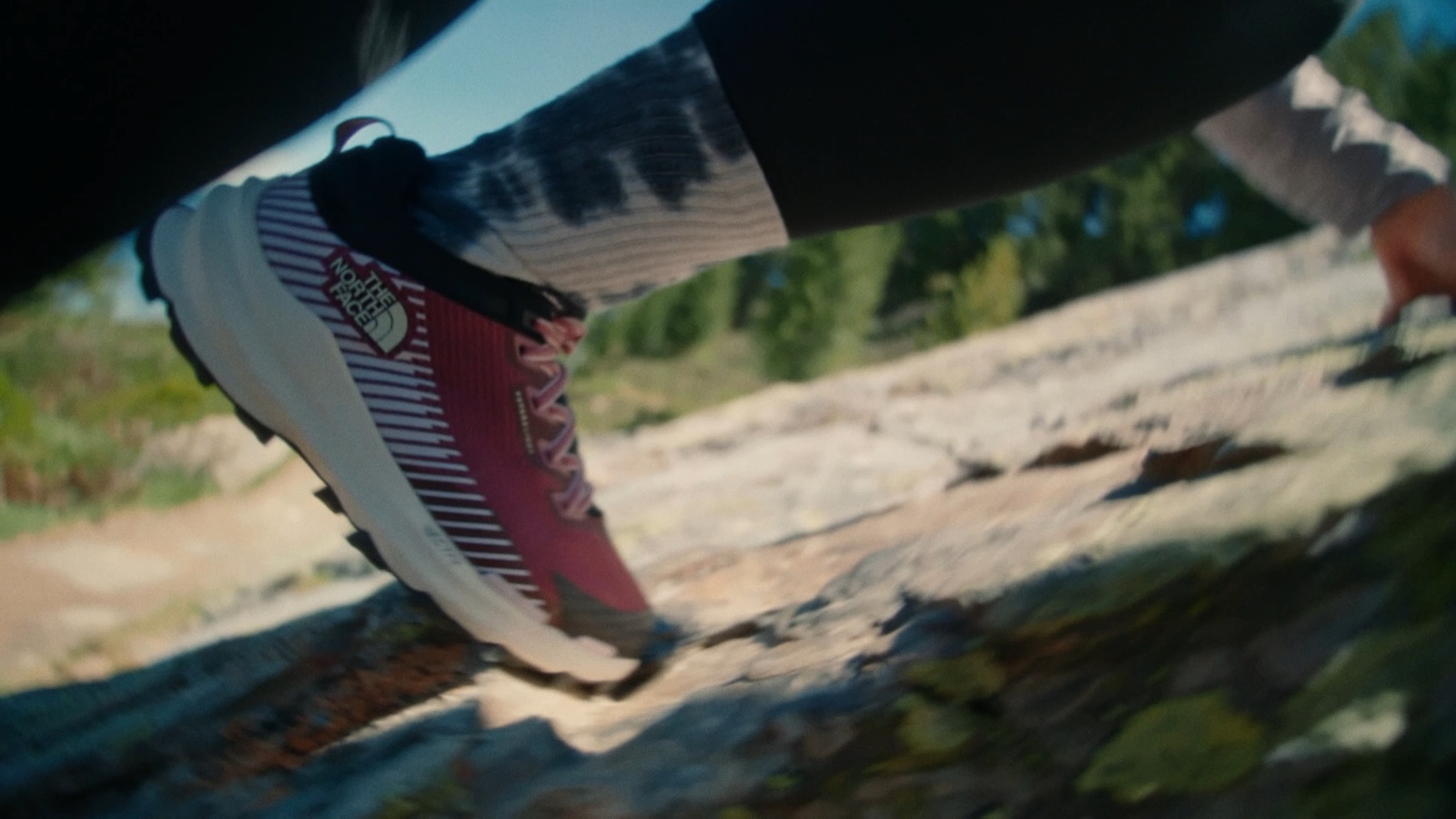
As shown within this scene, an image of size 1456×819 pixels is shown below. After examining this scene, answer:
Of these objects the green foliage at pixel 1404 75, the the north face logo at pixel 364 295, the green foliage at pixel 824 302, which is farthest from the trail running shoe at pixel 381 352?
the green foliage at pixel 824 302

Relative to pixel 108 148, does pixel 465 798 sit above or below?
below

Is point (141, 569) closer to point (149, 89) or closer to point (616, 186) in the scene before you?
point (149, 89)

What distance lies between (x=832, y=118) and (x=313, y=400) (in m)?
0.37

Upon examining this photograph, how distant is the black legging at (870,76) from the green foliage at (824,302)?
3.74 metres

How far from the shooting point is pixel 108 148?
62cm


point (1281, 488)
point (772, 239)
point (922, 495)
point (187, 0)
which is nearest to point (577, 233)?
point (772, 239)

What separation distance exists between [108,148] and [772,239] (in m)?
0.45

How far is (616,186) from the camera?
1.76 feet

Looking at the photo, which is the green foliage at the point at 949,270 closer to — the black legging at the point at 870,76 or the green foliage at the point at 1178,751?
the black legging at the point at 870,76

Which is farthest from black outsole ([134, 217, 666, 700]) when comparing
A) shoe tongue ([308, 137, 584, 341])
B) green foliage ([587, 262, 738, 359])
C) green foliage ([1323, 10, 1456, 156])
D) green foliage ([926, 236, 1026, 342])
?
green foliage ([926, 236, 1026, 342])

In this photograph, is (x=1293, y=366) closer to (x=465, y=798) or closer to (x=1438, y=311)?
(x=1438, y=311)

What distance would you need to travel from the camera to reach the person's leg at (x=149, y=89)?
21.8 inches

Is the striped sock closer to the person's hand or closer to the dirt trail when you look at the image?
the dirt trail

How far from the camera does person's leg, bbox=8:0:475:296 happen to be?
554 millimetres
